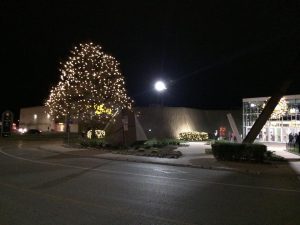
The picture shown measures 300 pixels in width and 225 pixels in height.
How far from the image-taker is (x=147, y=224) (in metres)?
7.96

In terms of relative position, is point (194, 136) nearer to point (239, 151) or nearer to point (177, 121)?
point (177, 121)

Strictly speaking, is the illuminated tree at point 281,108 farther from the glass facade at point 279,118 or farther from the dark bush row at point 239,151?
the dark bush row at point 239,151

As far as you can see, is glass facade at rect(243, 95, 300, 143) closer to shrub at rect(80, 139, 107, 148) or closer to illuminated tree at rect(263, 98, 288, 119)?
illuminated tree at rect(263, 98, 288, 119)

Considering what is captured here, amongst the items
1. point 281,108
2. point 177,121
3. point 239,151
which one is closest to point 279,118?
point 281,108

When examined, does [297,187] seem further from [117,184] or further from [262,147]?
[262,147]

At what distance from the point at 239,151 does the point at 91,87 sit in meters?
20.8

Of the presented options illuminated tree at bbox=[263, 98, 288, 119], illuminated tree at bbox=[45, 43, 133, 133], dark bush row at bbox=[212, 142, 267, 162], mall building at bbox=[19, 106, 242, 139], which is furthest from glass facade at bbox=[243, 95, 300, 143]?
dark bush row at bbox=[212, 142, 267, 162]

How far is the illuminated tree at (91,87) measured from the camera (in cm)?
4019

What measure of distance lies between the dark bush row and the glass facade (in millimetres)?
22178

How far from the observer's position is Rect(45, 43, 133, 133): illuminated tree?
40188 millimetres

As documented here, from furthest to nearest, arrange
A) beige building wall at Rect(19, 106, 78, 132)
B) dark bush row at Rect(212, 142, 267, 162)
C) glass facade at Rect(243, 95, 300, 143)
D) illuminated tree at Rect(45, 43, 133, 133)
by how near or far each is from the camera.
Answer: beige building wall at Rect(19, 106, 78, 132) < glass facade at Rect(243, 95, 300, 143) < illuminated tree at Rect(45, 43, 133, 133) < dark bush row at Rect(212, 142, 267, 162)

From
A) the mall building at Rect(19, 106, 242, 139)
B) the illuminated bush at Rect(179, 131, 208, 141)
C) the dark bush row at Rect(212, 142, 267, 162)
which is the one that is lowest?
the dark bush row at Rect(212, 142, 267, 162)

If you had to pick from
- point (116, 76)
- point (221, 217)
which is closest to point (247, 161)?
point (221, 217)

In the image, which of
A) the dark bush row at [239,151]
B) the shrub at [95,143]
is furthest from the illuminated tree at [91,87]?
the dark bush row at [239,151]
